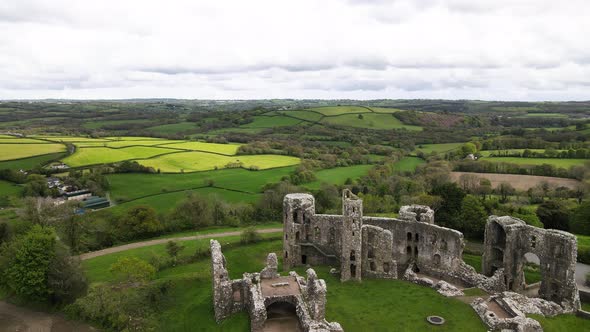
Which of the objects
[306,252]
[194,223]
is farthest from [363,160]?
[306,252]

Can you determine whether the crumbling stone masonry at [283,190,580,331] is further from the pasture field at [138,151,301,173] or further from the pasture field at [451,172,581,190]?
the pasture field at [138,151,301,173]

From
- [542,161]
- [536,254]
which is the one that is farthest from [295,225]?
[542,161]

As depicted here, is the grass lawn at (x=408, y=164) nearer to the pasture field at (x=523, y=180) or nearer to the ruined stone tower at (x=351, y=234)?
the pasture field at (x=523, y=180)

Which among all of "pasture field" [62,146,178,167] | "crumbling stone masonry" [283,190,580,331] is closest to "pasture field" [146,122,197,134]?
"pasture field" [62,146,178,167]

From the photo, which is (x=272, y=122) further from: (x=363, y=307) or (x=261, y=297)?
(x=261, y=297)

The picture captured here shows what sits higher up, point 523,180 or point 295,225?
point 295,225

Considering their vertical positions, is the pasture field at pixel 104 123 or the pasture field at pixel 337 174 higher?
the pasture field at pixel 104 123

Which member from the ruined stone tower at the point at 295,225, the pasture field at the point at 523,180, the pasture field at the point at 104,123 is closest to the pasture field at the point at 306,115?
the pasture field at the point at 104,123
